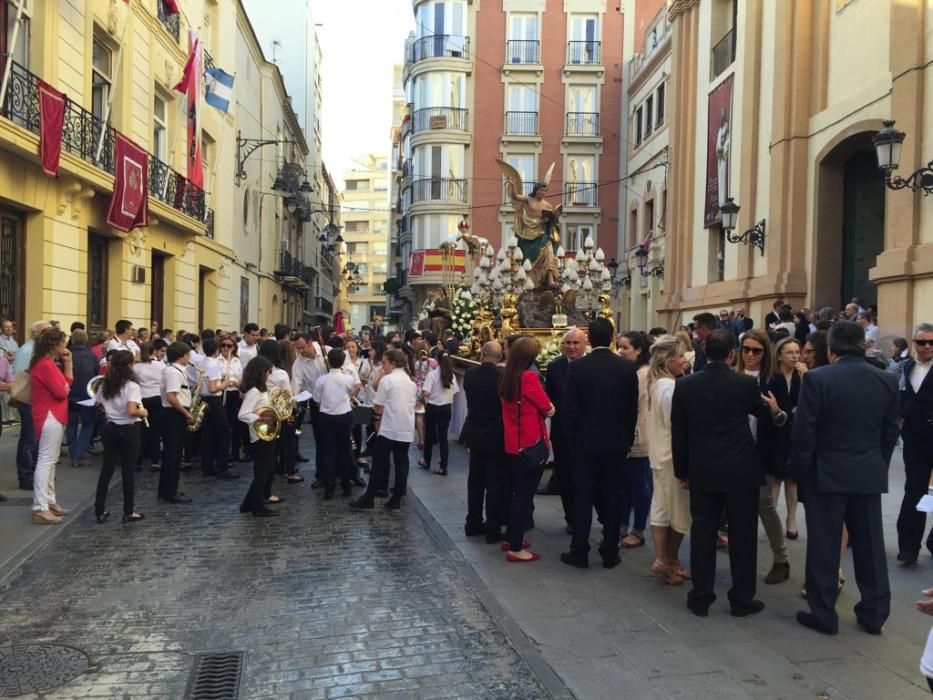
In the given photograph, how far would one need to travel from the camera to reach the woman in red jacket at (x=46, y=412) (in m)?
7.89

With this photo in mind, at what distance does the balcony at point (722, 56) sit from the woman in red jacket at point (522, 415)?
1844 centimetres

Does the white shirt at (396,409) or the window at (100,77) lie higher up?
the window at (100,77)

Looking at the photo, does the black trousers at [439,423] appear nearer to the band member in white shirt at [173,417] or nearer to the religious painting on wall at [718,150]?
the band member in white shirt at [173,417]

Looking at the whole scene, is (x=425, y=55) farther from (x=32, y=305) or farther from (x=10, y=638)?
(x=10, y=638)


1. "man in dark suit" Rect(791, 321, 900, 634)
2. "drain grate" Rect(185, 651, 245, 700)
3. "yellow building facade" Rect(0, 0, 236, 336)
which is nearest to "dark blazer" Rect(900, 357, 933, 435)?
"man in dark suit" Rect(791, 321, 900, 634)

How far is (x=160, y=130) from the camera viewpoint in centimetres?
2177

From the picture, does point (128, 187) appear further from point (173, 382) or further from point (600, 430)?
point (600, 430)

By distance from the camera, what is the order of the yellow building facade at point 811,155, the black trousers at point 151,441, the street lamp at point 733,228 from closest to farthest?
the black trousers at point 151,441 < the yellow building facade at point 811,155 < the street lamp at point 733,228

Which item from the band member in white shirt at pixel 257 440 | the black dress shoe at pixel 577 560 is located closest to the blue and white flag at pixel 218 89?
the band member in white shirt at pixel 257 440

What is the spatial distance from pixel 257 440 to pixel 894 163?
10.4 meters

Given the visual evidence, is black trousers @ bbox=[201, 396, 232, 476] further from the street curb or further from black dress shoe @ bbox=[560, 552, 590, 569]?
black dress shoe @ bbox=[560, 552, 590, 569]

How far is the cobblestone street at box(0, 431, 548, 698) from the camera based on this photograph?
451 cm

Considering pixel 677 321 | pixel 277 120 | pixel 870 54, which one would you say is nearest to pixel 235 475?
pixel 870 54

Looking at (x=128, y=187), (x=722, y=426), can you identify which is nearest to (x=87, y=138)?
(x=128, y=187)
